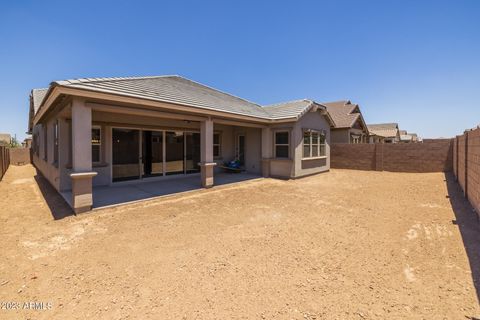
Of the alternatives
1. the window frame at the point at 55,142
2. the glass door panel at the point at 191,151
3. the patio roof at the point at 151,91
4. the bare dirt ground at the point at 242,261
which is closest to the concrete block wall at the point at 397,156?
the patio roof at the point at 151,91

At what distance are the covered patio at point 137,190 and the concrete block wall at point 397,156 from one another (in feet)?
31.2

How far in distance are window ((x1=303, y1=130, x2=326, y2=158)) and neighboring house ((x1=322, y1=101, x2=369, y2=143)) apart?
12.1 ft

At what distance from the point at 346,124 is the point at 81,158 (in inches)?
749

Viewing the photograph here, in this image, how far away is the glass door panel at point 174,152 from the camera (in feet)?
35.6

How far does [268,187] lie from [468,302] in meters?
7.26

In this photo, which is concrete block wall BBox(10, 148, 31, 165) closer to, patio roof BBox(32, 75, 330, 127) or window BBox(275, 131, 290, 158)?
patio roof BBox(32, 75, 330, 127)

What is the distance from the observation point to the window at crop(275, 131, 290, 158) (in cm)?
1186

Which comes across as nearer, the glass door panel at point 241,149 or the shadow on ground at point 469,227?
the shadow on ground at point 469,227

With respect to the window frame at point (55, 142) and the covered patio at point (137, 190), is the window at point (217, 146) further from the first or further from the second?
the window frame at point (55, 142)

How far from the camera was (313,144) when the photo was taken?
13.3 m

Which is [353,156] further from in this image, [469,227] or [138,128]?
[138,128]

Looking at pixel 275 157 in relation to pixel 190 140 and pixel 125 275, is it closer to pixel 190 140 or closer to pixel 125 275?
pixel 190 140

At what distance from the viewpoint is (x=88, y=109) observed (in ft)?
19.3

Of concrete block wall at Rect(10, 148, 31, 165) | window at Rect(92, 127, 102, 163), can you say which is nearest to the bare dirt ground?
window at Rect(92, 127, 102, 163)
